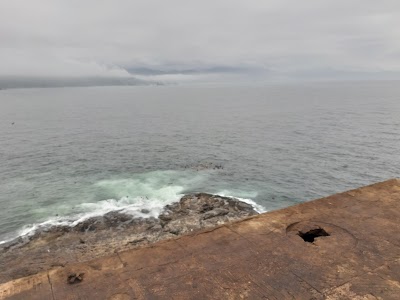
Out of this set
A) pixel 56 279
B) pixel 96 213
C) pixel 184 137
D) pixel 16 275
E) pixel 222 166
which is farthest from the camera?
pixel 184 137

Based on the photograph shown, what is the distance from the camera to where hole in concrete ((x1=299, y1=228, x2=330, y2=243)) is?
29.8ft

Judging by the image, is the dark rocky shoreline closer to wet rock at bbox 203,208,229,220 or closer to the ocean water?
wet rock at bbox 203,208,229,220

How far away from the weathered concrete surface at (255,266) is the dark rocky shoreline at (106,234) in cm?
1518

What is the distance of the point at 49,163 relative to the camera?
49281mm

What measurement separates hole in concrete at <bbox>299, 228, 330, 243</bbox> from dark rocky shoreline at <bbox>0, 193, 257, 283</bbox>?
15207 millimetres

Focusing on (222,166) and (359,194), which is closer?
(359,194)

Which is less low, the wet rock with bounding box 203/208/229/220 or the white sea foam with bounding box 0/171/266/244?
the wet rock with bounding box 203/208/229/220

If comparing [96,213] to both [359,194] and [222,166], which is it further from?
[359,194]

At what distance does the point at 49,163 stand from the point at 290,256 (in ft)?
161

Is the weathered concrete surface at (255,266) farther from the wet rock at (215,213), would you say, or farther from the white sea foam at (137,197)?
the white sea foam at (137,197)

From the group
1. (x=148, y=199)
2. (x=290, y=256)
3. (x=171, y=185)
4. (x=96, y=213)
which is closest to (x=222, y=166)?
(x=171, y=185)

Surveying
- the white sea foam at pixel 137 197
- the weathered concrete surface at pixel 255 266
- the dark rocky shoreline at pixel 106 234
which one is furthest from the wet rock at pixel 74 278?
the white sea foam at pixel 137 197

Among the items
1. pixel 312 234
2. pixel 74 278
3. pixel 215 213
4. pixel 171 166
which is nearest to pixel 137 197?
pixel 215 213

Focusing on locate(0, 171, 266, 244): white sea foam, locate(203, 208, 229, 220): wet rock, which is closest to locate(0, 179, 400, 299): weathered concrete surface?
locate(203, 208, 229, 220): wet rock
